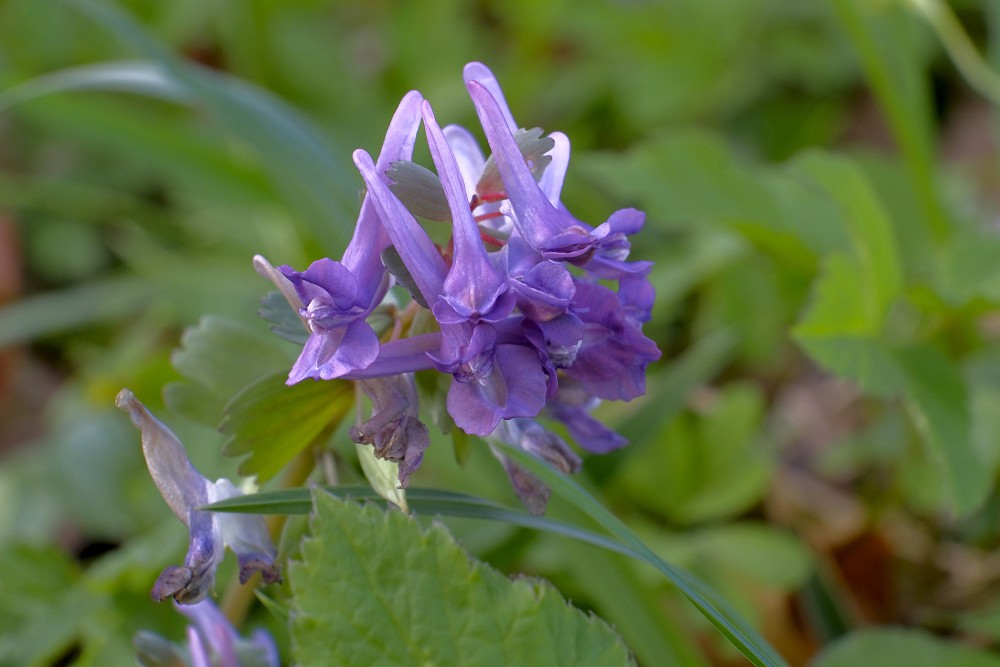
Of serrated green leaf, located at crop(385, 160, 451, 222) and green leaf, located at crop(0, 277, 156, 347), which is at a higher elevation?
serrated green leaf, located at crop(385, 160, 451, 222)

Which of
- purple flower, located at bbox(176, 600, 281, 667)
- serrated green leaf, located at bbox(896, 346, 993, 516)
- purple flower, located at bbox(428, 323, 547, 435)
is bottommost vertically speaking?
serrated green leaf, located at bbox(896, 346, 993, 516)

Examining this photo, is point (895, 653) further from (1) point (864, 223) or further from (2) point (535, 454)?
(2) point (535, 454)

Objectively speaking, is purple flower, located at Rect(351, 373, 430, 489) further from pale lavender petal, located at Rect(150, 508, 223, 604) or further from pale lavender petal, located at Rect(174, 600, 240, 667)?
pale lavender petal, located at Rect(174, 600, 240, 667)

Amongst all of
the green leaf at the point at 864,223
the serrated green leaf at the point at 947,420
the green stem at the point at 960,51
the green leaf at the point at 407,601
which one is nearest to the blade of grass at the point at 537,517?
the green leaf at the point at 407,601

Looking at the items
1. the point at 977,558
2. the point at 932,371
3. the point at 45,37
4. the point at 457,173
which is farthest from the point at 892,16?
the point at 45,37

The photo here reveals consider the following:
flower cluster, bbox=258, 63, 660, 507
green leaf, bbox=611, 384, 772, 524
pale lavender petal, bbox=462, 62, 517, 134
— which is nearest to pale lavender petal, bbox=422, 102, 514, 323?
flower cluster, bbox=258, 63, 660, 507

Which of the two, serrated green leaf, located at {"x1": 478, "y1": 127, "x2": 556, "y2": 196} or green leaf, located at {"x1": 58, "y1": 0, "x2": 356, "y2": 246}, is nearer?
serrated green leaf, located at {"x1": 478, "y1": 127, "x2": 556, "y2": 196}

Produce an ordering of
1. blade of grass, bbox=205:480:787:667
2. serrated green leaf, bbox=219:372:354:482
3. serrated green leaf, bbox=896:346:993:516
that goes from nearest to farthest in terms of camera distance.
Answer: blade of grass, bbox=205:480:787:667 < serrated green leaf, bbox=219:372:354:482 < serrated green leaf, bbox=896:346:993:516

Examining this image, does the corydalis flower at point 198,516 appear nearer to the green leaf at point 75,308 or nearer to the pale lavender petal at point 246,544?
the pale lavender petal at point 246,544
